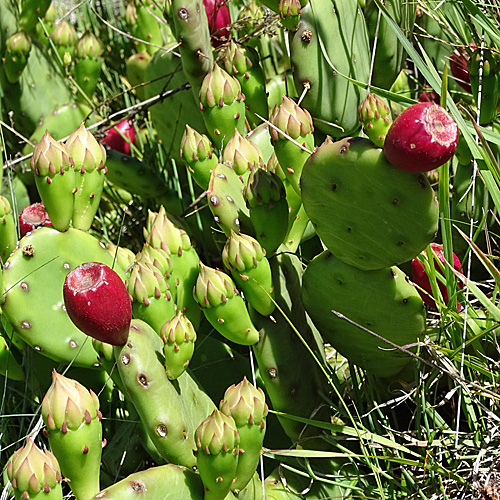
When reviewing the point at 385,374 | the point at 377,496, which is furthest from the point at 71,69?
the point at 377,496

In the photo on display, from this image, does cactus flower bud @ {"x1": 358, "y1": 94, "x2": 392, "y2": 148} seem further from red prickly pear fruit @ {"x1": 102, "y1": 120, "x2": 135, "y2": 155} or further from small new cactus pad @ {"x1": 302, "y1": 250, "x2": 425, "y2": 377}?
red prickly pear fruit @ {"x1": 102, "y1": 120, "x2": 135, "y2": 155}

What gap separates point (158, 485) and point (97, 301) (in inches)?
10.9

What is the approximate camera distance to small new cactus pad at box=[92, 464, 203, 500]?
96cm

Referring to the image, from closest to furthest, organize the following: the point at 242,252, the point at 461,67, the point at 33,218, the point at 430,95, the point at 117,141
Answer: the point at 242,252, the point at 33,218, the point at 461,67, the point at 430,95, the point at 117,141

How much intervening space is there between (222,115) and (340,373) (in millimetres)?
595

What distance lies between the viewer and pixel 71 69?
2184mm

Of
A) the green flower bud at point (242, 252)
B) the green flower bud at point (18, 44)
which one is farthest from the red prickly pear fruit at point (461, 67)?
the green flower bud at point (18, 44)

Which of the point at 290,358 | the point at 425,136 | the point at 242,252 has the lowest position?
the point at 290,358

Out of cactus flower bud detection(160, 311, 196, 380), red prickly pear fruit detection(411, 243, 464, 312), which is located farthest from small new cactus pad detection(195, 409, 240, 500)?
red prickly pear fruit detection(411, 243, 464, 312)

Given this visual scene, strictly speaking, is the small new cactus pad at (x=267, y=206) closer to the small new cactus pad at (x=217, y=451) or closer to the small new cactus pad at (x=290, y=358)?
the small new cactus pad at (x=290, y=358)

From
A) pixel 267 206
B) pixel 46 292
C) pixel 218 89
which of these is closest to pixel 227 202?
pixel 267 206

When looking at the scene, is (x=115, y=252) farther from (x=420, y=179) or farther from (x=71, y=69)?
(x=71, y=69)

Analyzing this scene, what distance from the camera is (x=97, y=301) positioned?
3.13ft

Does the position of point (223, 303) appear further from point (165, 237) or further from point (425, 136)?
point (425, 136)
